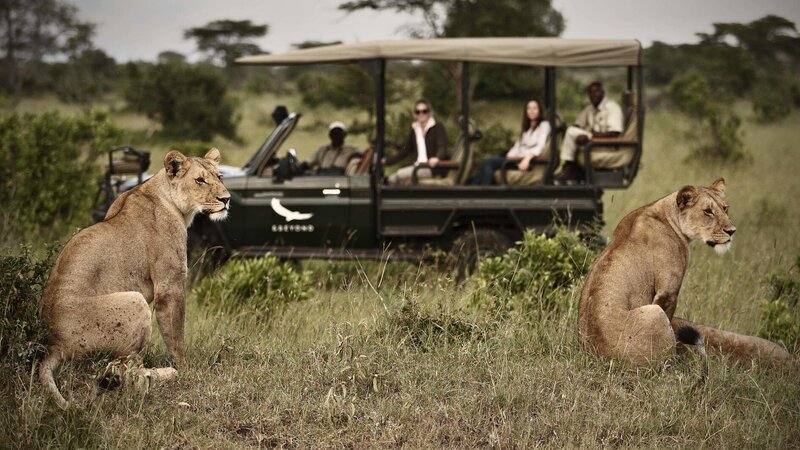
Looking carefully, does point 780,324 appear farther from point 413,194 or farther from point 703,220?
point 413,194

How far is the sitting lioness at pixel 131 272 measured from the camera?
459 cm

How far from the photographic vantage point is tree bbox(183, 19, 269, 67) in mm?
33125

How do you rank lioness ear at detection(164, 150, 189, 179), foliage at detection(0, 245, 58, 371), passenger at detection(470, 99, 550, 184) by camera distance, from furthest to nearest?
passenger at detection(470, 99, 550, 184)
lioness ear at detection(164, 150, 189, 179)
foliage at detection(0, 245, 58, 371)

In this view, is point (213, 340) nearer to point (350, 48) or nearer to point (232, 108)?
point (350, 48)

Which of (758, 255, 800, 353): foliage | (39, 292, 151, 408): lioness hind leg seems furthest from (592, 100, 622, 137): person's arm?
(39, 292, 151, 408): lioness hind leg

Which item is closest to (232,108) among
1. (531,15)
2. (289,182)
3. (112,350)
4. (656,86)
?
(531,15)

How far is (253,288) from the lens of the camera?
692 cm

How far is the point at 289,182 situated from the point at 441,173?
1.17 m

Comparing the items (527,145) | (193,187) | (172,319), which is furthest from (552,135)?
(172,319)

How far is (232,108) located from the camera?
2147cm

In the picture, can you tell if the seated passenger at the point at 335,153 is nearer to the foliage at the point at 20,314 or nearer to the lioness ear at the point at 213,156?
the lioness ear at the point at 213,156

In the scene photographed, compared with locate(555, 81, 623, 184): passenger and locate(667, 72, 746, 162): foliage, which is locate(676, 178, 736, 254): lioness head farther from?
locate(667, 72, 746, 162): foliage

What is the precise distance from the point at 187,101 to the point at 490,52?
44.5 feet

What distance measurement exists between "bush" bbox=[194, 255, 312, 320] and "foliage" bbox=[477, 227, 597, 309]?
119 centimetres
